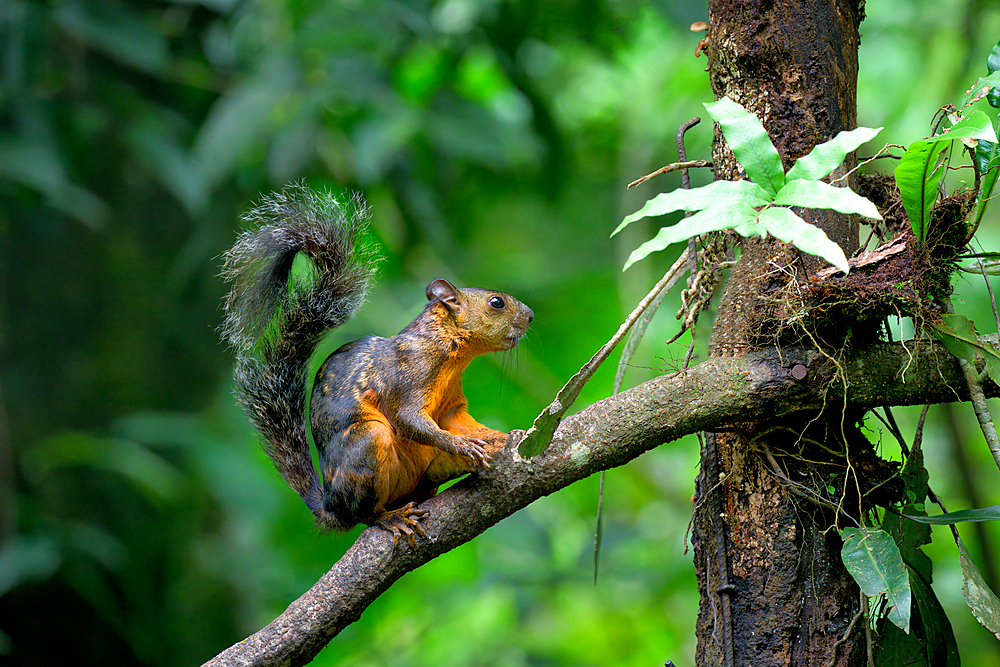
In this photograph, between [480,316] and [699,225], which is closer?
[699,225]

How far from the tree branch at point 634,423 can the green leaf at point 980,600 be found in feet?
0.85

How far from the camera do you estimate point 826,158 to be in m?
0.92

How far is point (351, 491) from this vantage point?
1.38m

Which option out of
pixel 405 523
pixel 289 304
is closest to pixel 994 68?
pixel 405 523

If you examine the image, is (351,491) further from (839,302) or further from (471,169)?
(471,169)

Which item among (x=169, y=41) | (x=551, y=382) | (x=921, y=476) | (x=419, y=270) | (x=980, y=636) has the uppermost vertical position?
(x=169, y=41)

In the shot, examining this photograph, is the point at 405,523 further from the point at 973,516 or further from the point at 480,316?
the point at 973,516

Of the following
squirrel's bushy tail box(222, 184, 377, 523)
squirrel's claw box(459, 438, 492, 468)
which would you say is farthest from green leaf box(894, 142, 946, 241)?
squirrel's bushy tail box(222, 184, 377, 523)

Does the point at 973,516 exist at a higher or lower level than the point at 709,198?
lower

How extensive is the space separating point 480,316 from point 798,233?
34.7 inches

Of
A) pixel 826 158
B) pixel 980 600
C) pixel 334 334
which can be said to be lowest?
pixel 980 600

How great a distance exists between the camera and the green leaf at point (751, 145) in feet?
3.08

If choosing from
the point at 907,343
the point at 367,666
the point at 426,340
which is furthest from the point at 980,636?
the point at 426,340

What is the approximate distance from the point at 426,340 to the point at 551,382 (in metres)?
1.45
